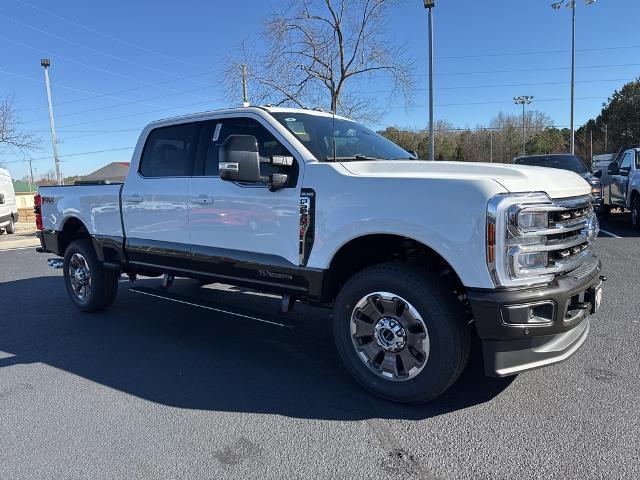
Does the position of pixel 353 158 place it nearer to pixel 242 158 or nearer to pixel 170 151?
pixel 242 158

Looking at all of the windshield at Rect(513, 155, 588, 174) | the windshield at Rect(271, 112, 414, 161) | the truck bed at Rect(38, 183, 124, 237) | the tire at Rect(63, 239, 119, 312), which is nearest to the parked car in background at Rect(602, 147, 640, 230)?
the windshield at Rect(513, 155, 588, 174)

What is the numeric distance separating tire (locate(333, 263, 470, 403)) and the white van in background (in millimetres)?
Result: 16887

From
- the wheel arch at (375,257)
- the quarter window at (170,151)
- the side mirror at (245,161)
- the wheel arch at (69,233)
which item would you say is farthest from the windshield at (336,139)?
the wheel arch at (69,233)

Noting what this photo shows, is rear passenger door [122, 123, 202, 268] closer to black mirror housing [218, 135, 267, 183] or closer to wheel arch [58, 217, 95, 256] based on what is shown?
black mirror housing [218, 135, 267, 183]

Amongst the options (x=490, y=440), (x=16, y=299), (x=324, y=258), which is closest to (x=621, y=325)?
(x=490, y=440)

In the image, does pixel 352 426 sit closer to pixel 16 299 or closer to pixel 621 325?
pixel 621 325

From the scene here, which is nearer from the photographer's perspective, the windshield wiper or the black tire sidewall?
the windshield wiper

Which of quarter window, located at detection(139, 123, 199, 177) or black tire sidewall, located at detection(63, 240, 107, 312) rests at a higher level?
quarter window, located at detection(139, 123, 199, 177)

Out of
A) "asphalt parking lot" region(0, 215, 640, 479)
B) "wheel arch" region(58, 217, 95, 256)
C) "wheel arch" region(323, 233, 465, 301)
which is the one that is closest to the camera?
"asphalt parking lot" region(0, 215, 640, 479)

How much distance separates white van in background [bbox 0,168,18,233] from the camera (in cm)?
1686

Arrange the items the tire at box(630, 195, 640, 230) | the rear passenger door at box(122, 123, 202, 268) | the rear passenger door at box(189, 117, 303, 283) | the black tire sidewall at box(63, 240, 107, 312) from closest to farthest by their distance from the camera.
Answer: the rear passenger door at box(189, 117, 303, 283)
the rear passenger door at box(122, 123, 202, 268)
the black tire sidewall at box(63, 240, 107, 312)
the tire at box(630, 195, 640, 230)

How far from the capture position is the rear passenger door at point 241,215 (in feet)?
12.7

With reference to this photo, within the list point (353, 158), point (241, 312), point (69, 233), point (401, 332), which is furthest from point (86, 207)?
point (401, 332)

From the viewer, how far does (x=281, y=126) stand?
4.12 m
